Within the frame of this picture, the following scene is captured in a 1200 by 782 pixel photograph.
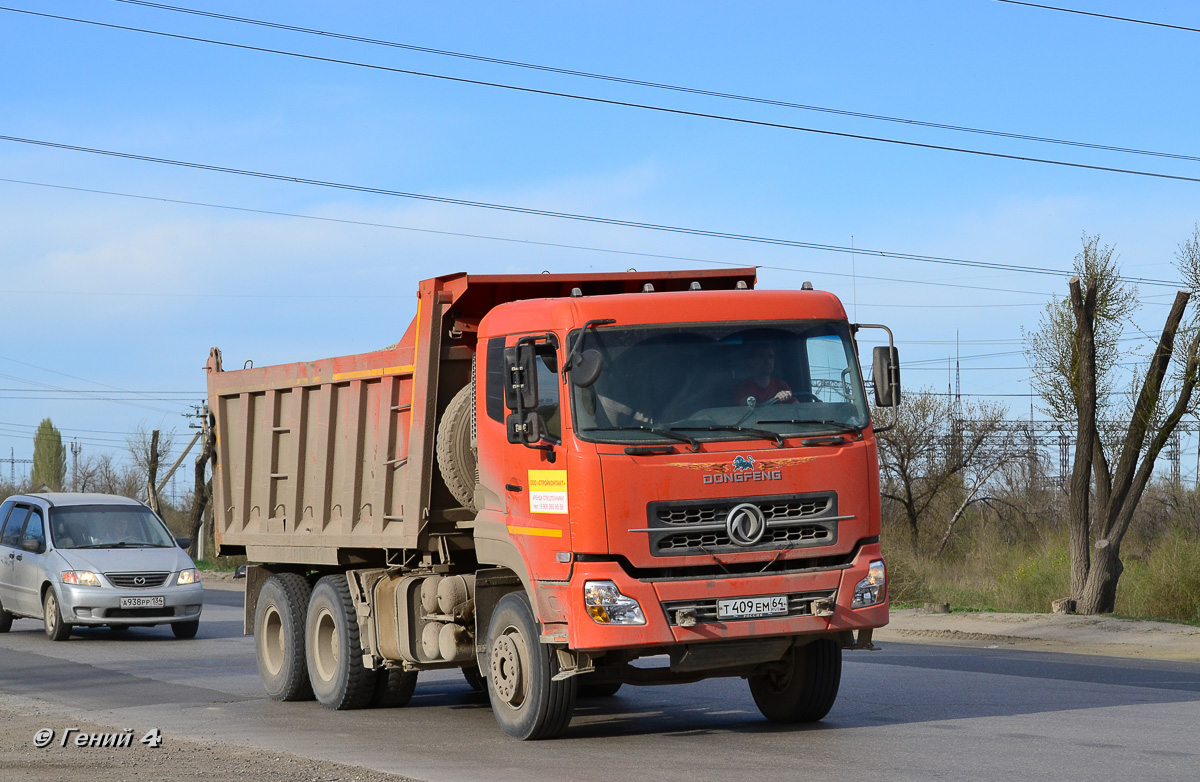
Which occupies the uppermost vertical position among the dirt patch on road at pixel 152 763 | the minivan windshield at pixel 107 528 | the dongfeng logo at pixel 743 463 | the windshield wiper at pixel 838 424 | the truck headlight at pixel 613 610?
the windshield wiper at pixel 838 424

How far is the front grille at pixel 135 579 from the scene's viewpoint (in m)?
18.2

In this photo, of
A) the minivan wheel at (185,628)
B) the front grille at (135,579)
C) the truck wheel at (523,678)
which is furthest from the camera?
the minivan wheel at (185,628)

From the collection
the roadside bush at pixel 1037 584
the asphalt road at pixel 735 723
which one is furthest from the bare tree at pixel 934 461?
the asphalt road at pixel 735 723

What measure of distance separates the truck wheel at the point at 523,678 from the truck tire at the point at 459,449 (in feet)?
3.40

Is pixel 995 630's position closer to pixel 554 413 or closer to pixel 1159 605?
pixel 1159 605

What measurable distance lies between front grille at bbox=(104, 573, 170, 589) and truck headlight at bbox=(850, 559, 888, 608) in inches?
481

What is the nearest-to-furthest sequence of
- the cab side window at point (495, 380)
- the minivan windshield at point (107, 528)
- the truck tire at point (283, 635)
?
1. the cab side window at point (495, 380)
2. the truck tire at point (283, 635)
3. the minivan windshield at point (107, 528)

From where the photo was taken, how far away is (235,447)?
1355cm

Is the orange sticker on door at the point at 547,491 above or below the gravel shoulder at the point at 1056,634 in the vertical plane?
above

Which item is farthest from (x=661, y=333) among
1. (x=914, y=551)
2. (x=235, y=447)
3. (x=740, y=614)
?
(x=914, y=551)

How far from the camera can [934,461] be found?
42.2 m

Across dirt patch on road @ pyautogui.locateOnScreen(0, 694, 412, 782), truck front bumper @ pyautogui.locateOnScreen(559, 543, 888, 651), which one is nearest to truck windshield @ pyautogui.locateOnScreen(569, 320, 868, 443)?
truck front bumper @ pyautogui.locateOnScreen(559, 543, 888, 651)

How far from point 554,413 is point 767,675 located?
2.80m

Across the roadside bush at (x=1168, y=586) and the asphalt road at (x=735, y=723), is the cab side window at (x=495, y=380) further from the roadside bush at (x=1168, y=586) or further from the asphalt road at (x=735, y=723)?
the roadside bush at (x=1168, y=586)
